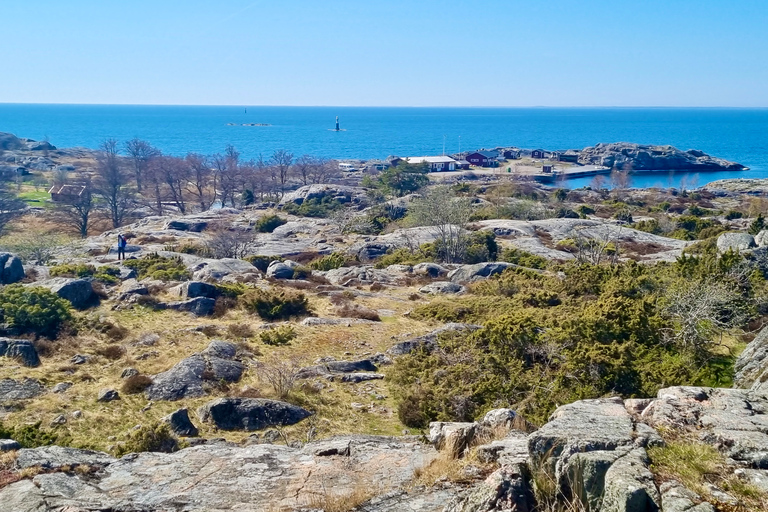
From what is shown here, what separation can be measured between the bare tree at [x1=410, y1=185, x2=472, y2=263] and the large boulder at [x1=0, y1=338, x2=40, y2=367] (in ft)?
76.6

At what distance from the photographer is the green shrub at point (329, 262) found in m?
35.5

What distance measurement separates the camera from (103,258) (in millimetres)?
35844

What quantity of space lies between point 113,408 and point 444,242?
25.0 meters

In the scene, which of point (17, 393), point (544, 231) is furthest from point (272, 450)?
point (544, 231)

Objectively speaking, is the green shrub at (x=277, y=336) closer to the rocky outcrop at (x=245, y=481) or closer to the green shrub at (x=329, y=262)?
the rocky outcrop at (x=245, y=481)

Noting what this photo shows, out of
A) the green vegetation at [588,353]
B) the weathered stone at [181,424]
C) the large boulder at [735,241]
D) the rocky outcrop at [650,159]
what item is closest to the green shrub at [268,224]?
the large boulder at [735,241]

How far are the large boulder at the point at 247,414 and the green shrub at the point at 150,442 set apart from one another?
161 cm

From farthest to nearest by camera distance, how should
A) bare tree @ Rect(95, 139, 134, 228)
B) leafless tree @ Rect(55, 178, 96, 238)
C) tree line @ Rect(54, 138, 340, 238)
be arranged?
tree line @ Rect(54, 138, 340, 238) → bare tree @ Rect(95, 139, 134, 228) → leafless tree @ Rect(55, 178, 96, 238)

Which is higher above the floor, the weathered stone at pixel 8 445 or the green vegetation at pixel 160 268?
the weathered stone at pixel 8 445

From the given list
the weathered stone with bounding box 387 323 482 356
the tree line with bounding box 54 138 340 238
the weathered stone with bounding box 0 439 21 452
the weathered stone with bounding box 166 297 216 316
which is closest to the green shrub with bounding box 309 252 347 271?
the weathered stone with bounding box 166 297 216 316

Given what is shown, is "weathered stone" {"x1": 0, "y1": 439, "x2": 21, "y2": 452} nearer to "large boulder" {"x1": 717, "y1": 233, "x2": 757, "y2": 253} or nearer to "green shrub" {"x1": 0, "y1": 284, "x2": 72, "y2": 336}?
"green shrub" {"x1": 0, "y1": 284, "x2": 72, "y2": 336}

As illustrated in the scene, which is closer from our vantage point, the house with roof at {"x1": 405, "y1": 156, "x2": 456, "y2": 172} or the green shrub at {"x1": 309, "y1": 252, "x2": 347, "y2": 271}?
the green shrub at {"x1": 309, "y1": 252, "x2": 347, "y2": 271}

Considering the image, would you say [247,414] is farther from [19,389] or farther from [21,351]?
[21,351]

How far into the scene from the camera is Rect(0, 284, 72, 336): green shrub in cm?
1916
